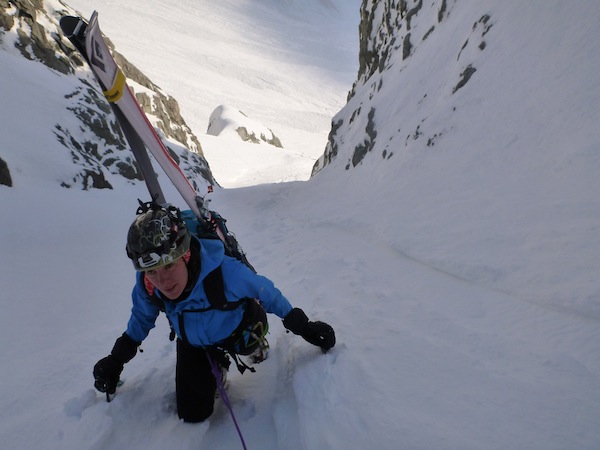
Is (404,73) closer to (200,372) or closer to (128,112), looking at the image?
(128,112)

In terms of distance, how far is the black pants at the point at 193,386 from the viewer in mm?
2307

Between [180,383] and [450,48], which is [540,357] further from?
[450,48]

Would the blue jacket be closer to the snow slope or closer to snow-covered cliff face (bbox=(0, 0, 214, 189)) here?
the snow slope

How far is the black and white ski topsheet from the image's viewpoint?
2.14 meters

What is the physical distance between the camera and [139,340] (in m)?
2.46

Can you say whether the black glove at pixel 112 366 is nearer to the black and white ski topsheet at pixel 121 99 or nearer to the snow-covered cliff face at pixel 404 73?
the black and white ski topsheet at pixel 121 99

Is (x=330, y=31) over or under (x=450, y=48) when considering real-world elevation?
over

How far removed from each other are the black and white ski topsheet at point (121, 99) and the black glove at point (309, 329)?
3.68 feet

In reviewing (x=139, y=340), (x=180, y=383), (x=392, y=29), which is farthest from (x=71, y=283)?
(x=392, y=29)

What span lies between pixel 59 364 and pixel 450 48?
819 centimetres

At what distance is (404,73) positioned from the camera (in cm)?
913

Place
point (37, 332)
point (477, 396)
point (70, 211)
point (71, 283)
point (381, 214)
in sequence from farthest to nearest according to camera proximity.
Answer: point (70, 211)
point (381, 214)
point (71, 283)
point (37, 332)
point (477, 396)

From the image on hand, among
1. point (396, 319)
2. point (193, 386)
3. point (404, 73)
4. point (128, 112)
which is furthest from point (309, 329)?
point (404, 73)

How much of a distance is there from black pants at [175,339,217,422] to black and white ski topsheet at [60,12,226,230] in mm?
1076
